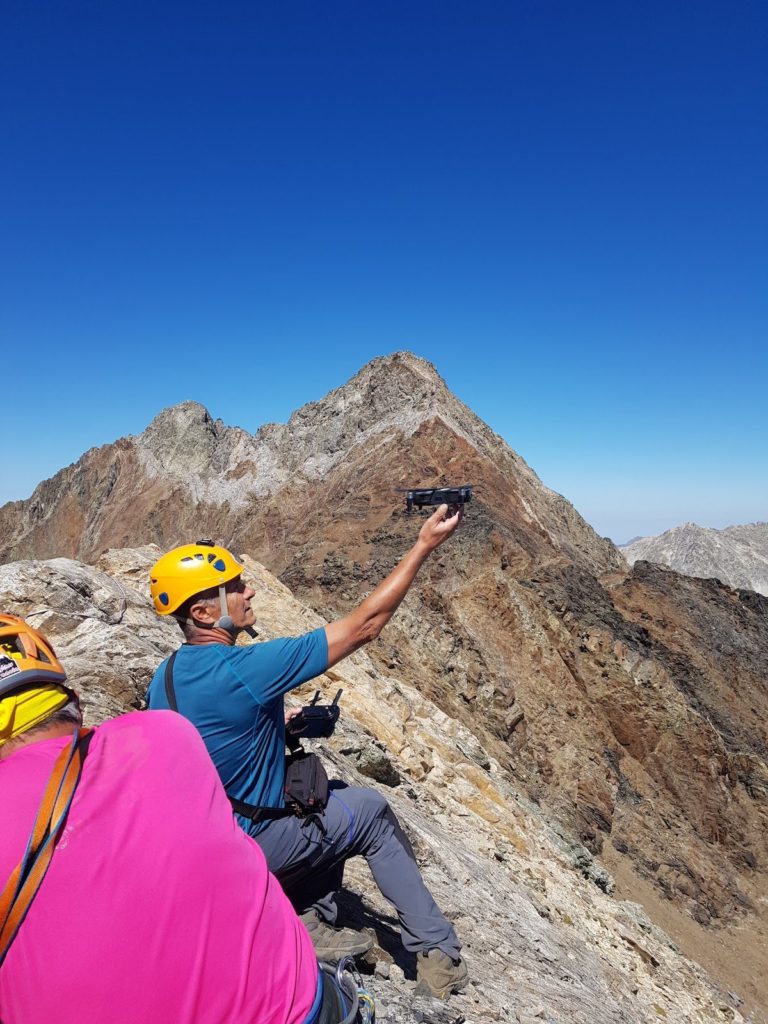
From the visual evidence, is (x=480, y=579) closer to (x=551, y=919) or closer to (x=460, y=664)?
(x=460, y=664)

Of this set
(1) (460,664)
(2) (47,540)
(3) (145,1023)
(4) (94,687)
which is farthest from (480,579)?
(2) (47,540)

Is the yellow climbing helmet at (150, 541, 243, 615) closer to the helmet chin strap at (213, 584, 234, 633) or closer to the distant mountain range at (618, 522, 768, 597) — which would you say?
the helmet chin strap at (213, 584, 234, 633)

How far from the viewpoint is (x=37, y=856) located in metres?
1.57

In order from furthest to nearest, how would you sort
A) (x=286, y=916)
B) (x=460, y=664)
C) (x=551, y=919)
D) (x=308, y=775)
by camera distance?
(x=460, y=664), (x=551, y=919), (x=308, y=775), (x=286, y=916)

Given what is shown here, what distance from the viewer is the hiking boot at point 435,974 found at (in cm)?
392

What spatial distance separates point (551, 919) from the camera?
336 inches

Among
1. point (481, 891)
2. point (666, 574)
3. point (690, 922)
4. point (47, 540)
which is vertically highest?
point (47, 540)

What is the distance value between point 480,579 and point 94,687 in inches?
769

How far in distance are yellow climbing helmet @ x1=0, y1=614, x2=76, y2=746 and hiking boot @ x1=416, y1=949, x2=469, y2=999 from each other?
314cm

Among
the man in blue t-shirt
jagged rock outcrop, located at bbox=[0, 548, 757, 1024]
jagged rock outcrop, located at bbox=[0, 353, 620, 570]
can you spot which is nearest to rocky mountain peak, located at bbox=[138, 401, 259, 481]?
jagged rock outcrop, located at bbox=[0, 353, 620, 570]

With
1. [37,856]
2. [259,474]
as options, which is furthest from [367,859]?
[259,474]

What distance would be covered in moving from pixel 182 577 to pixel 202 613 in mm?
216

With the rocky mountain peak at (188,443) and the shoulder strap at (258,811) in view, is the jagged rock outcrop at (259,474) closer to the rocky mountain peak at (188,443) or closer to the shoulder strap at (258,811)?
the rocky mountain peak at (188,443)

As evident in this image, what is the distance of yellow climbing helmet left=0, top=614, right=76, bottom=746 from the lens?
1.82m
